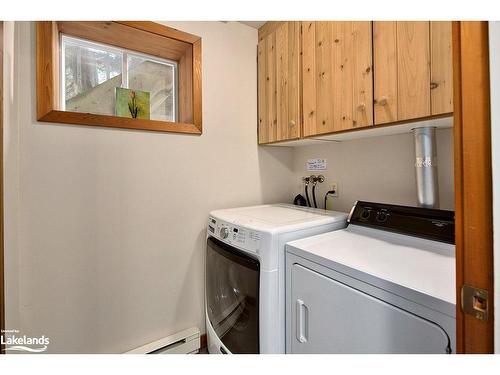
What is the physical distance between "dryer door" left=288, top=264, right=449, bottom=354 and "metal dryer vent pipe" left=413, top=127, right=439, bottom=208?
0.71 metres

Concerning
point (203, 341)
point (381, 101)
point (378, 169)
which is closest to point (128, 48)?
point (381, 101)

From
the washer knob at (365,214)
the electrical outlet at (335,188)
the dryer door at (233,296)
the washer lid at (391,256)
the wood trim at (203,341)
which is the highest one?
the electrical outlet at (335,188)

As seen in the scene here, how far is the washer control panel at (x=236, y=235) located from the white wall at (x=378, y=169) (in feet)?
2.97

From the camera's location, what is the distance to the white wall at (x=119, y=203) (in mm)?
1216

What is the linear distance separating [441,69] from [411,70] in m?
0.11

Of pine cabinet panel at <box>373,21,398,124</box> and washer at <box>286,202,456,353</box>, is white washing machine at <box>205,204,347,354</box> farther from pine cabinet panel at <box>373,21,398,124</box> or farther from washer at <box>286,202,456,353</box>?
pine cabinet panel at <box>373,21,398,124</box>

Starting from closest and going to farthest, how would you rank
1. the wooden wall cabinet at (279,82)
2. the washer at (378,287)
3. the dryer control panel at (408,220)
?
the washer at (378,287), the dryer control panel at (408,220), the wooden wall cabinet at (279,82)

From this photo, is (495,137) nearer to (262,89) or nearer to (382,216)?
(382,216)

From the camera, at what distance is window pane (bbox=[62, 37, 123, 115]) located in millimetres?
1506

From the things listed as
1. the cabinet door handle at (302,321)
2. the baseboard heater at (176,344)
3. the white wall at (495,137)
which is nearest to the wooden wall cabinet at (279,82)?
the cabinet door handle at (302,321)

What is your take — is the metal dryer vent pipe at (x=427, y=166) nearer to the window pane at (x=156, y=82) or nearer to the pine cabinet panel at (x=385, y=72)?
→ the pine cabinet panel at (x=385, y=72)

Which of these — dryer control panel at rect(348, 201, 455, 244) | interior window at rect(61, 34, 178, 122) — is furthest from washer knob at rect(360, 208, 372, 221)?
interior window at rect(61, 34, 178, 122)

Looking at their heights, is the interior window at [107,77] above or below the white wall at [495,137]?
above
